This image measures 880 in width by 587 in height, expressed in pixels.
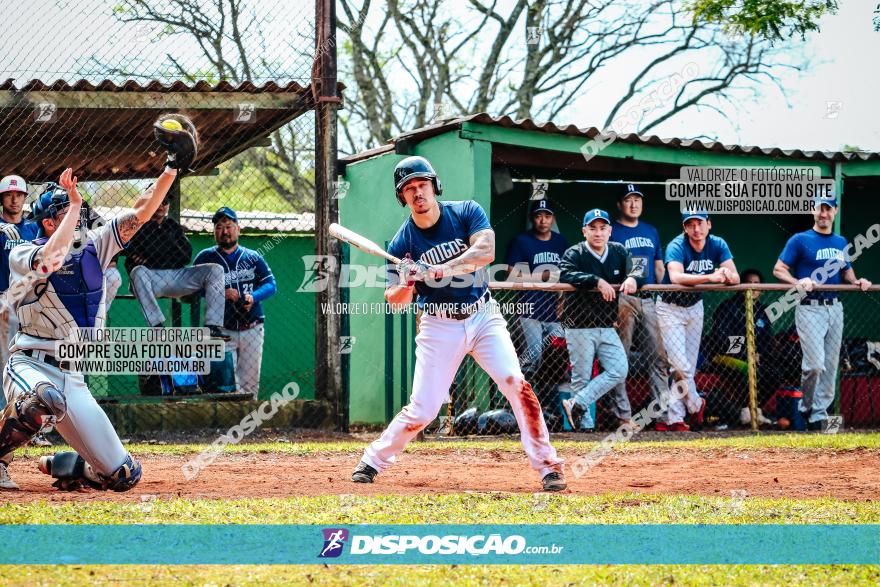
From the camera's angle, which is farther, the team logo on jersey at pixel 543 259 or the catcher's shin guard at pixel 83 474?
the team logo on jersey at pixel 543 259

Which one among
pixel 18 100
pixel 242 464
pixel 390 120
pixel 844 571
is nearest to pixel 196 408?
pixel 242 464

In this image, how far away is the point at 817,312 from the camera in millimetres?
10750

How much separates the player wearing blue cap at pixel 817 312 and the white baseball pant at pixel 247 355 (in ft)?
17.6

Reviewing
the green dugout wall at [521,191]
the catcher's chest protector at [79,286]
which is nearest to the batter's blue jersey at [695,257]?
the green dugout wall at [521,191]

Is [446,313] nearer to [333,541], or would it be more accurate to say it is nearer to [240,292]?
[333,541]

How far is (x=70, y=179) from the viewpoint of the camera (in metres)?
5.64

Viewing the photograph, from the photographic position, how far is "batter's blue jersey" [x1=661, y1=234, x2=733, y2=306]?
35.1ft

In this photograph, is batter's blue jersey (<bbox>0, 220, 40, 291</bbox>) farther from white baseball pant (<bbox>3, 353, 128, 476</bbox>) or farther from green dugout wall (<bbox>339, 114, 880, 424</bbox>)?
green dugout wall (<bbox>339, 114, 880, 424</bbox>)

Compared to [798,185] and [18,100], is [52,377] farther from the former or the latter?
[798,185]

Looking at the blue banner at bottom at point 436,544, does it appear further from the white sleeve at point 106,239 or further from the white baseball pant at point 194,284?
the white baseball pant at point 194,284

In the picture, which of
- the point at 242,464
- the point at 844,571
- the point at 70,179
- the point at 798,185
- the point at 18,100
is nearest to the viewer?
the point at 844,571

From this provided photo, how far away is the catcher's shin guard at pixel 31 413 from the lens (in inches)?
225

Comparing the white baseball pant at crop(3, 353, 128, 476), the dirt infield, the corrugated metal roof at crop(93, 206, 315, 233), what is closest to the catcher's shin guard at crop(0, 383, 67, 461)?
the white baseball pant at crop(3, 353, 128, 476)

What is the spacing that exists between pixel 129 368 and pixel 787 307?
673 centimetres
